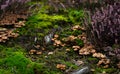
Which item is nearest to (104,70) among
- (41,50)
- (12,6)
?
(41,50)

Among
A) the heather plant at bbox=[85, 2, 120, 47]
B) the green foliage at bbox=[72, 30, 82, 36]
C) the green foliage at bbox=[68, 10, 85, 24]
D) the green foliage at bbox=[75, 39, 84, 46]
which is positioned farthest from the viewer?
the green foliage at bbox=[68, 10, 85, 24]

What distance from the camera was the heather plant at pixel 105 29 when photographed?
386 centimetres

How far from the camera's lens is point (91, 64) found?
377cm

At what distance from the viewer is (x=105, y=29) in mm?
3941

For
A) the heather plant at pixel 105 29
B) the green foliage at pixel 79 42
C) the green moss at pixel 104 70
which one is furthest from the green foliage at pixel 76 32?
the green moss at pixel 104 70

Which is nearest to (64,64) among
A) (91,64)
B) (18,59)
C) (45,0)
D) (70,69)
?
(70,69)

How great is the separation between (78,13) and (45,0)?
3.43ft

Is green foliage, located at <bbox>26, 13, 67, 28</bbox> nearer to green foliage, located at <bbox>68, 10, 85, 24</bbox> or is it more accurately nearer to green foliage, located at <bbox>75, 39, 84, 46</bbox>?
green foliage, located at <bbox>68, 10, 85, 24</bbox>

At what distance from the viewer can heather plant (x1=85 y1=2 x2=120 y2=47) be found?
3855mm

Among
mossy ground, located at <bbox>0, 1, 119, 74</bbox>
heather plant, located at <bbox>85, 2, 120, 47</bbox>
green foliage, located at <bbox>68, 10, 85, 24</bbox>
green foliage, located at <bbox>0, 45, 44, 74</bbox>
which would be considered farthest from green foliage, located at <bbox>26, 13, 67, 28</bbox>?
green foliage, located at <bbox>0, 45, 44, 74</bbox>

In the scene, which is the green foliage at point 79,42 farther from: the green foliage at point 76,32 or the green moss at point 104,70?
the green moss at point 104,70

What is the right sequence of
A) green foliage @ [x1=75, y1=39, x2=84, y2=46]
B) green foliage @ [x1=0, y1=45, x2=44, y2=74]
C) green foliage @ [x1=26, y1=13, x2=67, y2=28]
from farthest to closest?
1. green foliage @ [x1=26, y1=13, x2=67, y2=28]
2. green foliage @ [x1=75, y1=39, x2=84, y2=46]
3. green foliage @ [x1=0, y1=45, x2=44, y2=74]

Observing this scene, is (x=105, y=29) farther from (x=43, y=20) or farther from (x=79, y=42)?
(x=43, y=20)

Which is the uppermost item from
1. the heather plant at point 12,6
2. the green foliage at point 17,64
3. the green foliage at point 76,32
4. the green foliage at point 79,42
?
the heather plant at point 12,6
